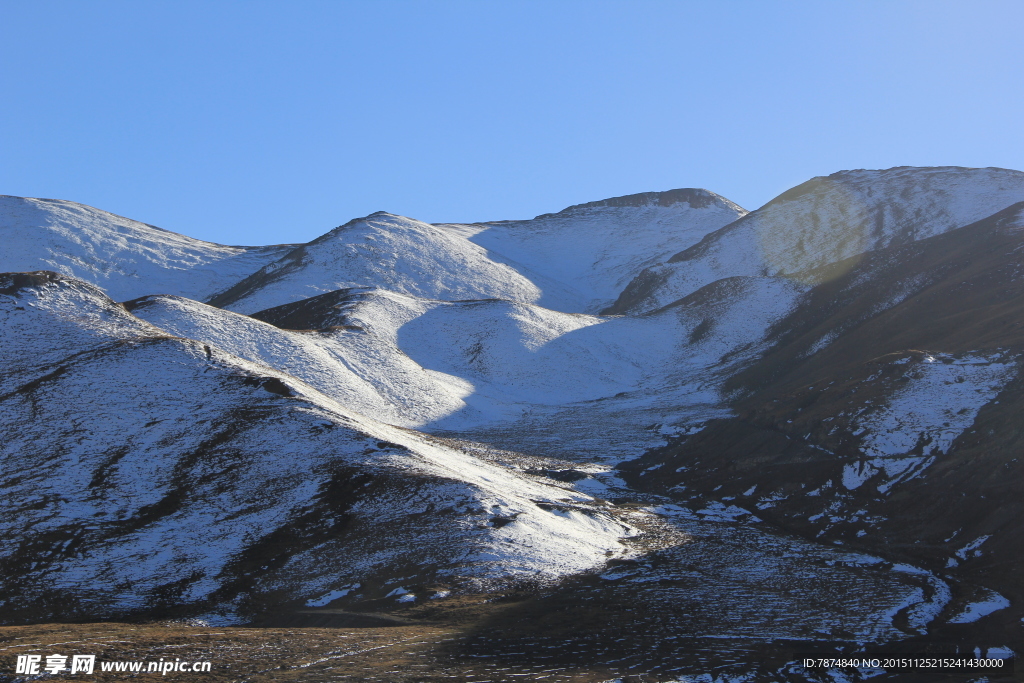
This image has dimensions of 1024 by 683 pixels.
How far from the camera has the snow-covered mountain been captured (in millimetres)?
25906

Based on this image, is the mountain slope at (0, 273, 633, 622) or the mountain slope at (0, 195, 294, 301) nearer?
the mountain slope at (0, 273, 633, 622)

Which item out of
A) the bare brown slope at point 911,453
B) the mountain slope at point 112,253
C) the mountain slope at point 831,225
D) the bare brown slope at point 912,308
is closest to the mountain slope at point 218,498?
the bare brown slope at point 911,453

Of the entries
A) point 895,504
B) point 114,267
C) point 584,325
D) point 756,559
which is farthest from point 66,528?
point 114,267

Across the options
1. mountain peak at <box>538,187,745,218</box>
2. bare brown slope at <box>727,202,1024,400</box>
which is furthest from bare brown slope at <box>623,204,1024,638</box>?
mountain peak at <box>538,187,745,218</box>

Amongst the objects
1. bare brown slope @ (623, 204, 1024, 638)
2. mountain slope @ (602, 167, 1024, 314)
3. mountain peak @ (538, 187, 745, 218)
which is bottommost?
bare brown slope @ (623, 204, 1024, 638)

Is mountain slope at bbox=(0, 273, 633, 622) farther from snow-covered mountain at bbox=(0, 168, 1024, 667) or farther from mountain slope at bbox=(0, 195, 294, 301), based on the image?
mountain slope at bbox=(0, 195, 294, 301)

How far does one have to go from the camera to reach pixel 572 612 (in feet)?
75.2

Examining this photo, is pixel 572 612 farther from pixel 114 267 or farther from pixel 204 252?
pixel 204 252

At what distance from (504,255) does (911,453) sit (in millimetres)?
108216

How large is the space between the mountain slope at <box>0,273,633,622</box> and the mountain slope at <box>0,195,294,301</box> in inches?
2837

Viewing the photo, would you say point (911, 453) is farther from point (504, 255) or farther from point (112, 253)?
point (112, 253)

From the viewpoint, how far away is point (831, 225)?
119312mm

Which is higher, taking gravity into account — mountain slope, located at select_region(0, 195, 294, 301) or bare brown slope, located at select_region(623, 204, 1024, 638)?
mountain slope, located at select_region(0, 195, 294, 301)

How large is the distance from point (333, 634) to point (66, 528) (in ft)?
42.5
